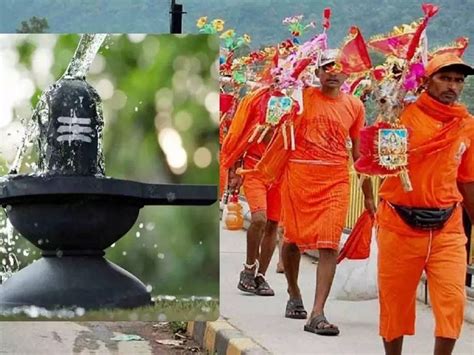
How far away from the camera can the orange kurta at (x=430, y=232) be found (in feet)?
20.3

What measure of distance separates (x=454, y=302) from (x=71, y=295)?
197cm

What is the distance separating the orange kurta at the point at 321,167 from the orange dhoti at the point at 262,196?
1.58 meters

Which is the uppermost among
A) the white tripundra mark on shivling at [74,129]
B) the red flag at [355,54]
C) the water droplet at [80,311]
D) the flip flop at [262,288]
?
the red flag at [355,54]

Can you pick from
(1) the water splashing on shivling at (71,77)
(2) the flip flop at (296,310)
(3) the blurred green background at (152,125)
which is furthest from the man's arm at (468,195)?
(2) the flip flop at (296,310)

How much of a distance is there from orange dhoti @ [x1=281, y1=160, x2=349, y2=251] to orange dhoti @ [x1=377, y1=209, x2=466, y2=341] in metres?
1.83

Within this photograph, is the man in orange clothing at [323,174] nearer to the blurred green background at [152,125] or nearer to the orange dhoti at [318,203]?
the orange dhoti at [318,203]

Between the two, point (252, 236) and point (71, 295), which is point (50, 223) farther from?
point (252, 236)

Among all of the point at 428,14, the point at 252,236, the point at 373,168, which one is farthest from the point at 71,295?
the point at 252,236

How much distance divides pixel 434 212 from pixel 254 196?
3.84 meters

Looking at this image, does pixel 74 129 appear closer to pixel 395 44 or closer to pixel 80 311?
pixel 80 311

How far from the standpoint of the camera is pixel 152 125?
5301 millimetres

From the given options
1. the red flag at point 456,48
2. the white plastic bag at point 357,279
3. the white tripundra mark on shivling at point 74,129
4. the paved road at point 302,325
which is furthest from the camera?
the white plastic bag at point 357,279

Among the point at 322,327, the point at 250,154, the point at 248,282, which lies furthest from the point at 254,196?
the point at 322,327

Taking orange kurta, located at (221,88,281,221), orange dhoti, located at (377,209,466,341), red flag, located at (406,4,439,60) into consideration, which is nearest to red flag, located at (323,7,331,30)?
orange kurta, located at (221,88,281,221)
